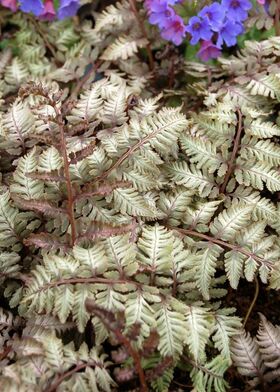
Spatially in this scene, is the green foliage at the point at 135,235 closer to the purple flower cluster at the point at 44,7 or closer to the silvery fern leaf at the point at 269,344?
the silvery fern leaf at the point at 269,344

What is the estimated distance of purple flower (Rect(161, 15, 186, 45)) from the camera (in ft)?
6.55

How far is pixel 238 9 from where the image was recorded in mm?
1960

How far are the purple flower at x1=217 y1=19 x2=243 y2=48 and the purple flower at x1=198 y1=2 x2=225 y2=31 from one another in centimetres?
4

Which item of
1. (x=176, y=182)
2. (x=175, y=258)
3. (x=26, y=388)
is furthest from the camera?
(x=176, y=182)

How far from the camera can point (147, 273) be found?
4.89 feet

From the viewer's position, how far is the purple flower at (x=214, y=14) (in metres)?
1.93

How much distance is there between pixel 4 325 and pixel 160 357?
40 centimetres

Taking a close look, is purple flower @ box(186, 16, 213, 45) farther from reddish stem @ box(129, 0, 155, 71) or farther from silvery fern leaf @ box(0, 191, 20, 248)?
silvery fern leaf @ box(0, 191, 20, 248)

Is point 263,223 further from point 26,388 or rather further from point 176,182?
point 26,388

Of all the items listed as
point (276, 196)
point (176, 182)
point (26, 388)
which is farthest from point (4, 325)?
point (276, 196)

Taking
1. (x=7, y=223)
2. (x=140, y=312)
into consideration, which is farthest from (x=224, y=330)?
(x=7, y=223)

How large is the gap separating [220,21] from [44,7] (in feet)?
2.20

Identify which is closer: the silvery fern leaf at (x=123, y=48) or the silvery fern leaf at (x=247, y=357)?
the silvery fern leaf at (x=247, y=357)

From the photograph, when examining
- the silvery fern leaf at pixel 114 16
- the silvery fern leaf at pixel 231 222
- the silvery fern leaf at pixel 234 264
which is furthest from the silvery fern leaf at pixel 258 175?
the silvery fern leaf at pixel 114 16
